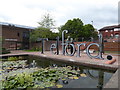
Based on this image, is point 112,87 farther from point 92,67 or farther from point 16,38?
point 16,38

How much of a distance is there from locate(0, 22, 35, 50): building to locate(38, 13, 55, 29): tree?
12.9 ft

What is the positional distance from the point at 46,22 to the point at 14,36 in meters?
6.39

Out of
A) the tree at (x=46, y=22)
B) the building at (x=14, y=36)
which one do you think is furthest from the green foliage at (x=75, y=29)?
the building at (x=14, y=36)

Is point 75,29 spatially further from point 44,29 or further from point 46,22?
point 44,29

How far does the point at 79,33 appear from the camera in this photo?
810 inches

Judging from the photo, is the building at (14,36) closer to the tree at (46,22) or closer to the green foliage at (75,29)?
the tree at (46,22)

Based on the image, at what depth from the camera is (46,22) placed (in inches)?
661

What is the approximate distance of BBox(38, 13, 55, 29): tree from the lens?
16.7 metres

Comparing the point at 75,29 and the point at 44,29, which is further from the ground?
the point at 75,29

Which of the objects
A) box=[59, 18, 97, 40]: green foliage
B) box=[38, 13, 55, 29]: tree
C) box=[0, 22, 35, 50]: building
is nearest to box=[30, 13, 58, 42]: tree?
box=[38, 13, 55, 29]: tree

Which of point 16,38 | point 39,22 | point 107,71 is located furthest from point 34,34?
point 107,71

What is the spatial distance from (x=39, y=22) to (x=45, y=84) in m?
15.5

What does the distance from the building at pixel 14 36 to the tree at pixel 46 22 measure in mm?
3926

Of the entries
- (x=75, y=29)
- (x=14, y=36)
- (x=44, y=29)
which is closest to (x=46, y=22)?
(x=44, y=29)
